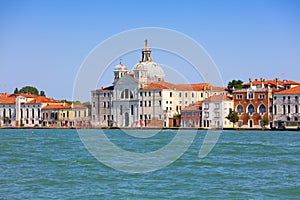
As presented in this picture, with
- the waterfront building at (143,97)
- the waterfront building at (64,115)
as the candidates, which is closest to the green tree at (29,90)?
the waterfront building at (64,115)

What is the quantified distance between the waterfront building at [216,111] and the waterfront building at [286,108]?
3.79 meters

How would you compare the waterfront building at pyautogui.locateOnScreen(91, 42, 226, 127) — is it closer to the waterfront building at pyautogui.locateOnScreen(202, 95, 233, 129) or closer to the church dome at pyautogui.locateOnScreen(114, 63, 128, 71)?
the church dome at pyautogui.locateOnScreen(114, 63, 128, 71)

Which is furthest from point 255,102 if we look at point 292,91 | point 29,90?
point 29,90

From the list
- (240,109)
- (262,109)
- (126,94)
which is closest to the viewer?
(262,109)

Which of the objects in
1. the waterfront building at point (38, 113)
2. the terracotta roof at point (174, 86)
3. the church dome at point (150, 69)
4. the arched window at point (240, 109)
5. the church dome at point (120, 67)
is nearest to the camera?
the arched window at point (240, 109)

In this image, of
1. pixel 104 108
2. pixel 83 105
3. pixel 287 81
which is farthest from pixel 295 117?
pixel 83 105

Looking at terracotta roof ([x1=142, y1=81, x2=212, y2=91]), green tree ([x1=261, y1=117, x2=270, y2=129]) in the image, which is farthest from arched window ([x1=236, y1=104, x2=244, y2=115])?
terracotta roof ([x1=142, y1=81, x2=212, y2=91])

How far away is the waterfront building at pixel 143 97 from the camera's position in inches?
2183

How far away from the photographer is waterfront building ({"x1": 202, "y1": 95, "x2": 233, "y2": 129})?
5034 cm

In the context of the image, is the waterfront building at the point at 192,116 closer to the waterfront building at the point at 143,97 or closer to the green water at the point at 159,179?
the waterfront building at the point at 143,97

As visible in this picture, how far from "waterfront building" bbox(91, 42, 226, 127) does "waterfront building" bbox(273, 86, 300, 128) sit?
8.01 m

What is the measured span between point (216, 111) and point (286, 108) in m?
5.68

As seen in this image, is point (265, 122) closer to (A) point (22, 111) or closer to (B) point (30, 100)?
(B) point (30, 100)

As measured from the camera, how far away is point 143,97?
5644 cm
